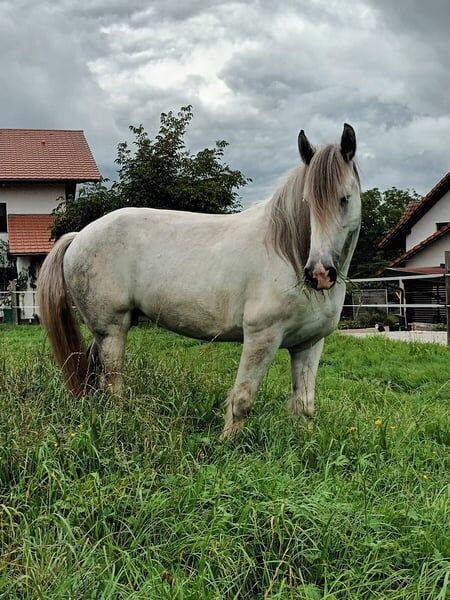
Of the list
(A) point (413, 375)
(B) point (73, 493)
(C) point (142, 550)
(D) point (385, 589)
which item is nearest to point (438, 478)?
(D) point (385, 589)

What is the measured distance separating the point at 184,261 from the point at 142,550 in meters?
1.99

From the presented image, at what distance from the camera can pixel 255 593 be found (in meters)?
2.15

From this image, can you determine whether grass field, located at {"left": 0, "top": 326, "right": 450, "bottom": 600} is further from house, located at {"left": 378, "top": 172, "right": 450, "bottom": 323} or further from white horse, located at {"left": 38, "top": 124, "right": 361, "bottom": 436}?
house, located at {"left": 378, "top": 172, "right": 450, "bottom": 323}

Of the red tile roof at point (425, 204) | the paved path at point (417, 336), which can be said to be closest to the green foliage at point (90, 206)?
the paved path at point (417, 336)

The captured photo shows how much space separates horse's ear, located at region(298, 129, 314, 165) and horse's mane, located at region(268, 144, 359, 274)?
0.19 feet

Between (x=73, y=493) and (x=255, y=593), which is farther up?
(x=73, y=493)

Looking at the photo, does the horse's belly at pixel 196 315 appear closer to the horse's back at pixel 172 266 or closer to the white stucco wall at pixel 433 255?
the horse's back at pixel 172 266

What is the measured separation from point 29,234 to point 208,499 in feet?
72.9

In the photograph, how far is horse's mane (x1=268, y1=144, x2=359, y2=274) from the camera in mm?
3205

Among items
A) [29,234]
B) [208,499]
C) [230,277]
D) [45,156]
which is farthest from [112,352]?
[45,156]

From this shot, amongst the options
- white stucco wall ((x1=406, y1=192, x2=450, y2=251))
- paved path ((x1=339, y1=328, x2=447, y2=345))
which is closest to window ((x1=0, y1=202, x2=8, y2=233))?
paved path ((x1=339, y1=328, x2=447, y2=345))

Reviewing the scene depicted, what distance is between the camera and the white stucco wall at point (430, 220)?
949 inches

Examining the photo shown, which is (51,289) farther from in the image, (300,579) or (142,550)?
(300,579)

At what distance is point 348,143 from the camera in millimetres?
3291
